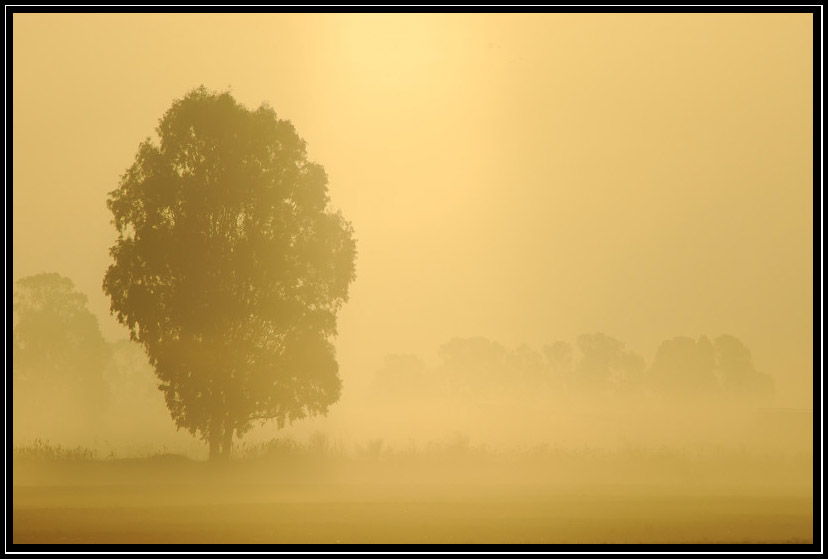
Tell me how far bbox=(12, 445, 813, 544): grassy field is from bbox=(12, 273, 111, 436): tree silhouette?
28.5 m

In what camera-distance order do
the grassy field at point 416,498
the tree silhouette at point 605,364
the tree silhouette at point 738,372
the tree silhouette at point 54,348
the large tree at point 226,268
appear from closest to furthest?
the grassy field at point 416,498, the large tree at point 226,268, the tree silhouette at point 54,348, the tree silhouette at point 738,372, the tree silhouette at point 605,364

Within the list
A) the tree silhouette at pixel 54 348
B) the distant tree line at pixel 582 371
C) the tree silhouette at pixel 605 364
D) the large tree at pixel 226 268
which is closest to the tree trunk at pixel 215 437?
the large tree at pixel 226 268

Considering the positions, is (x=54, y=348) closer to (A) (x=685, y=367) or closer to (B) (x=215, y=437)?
(B) (x=215, y=437)

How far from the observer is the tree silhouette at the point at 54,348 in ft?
220

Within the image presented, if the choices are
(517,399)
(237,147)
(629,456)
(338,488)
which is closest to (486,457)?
(629,456)

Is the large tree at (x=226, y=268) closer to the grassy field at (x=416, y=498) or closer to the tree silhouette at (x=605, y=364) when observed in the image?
the grassy field at (x=416, y=498)

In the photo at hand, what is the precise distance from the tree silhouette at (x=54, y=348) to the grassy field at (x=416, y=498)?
28531mm

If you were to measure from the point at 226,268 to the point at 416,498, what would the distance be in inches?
560

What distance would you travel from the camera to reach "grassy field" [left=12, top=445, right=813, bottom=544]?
25.0m

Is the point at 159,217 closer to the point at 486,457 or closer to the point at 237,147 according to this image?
the point at 237,147

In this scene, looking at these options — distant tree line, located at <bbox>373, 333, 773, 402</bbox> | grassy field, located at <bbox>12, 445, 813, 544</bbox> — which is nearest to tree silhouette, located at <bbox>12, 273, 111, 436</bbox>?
grassy field, located at <bbox>12, 445, 813, 544</bbox>

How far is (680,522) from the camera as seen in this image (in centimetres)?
2736

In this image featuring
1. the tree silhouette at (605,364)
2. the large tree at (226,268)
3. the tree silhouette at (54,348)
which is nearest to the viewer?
the large tree at (226,268)
